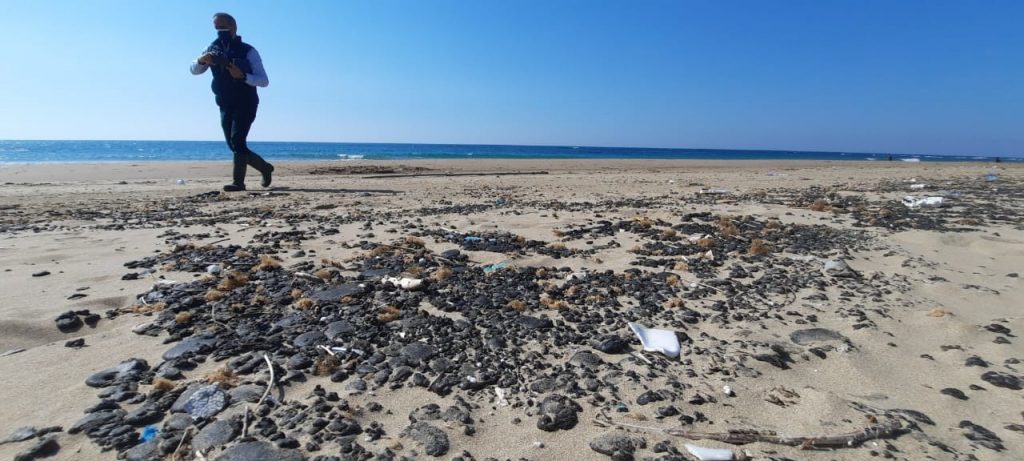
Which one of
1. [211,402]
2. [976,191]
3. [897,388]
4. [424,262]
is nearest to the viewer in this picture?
[211,402]

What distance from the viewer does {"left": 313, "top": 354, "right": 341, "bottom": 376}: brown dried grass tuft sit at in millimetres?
1948

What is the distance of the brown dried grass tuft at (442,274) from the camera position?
125 inches

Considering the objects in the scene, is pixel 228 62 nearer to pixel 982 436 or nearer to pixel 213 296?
pixel 213 296

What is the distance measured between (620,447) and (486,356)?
0.76 m

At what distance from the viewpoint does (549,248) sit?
4047 millimetres

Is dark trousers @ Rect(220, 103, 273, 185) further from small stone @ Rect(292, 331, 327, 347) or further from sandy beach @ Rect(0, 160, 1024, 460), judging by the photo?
small stone @ Rect(292, 331, 327, 347)

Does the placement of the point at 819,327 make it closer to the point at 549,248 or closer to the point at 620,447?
the point at 620,447

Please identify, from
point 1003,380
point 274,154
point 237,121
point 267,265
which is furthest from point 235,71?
point 274,154

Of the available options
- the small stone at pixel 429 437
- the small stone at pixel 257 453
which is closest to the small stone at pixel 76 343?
the small stone at pixel 257 453

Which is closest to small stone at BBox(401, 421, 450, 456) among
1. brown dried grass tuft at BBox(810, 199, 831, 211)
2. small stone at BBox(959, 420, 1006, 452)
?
small stone at BBox(959, 420, 1006, 452)

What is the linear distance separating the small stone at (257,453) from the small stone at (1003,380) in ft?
8.40

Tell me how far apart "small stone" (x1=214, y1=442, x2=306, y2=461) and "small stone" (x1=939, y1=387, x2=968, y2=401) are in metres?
2.32

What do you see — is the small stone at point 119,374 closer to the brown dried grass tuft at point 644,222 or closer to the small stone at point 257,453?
the small stone at point 257,453

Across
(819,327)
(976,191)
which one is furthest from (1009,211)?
(819,327)
